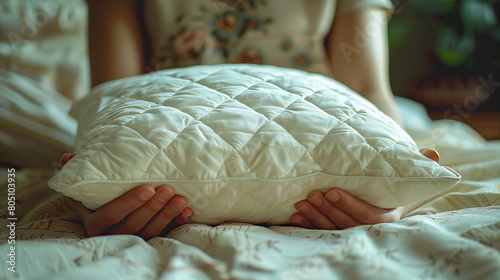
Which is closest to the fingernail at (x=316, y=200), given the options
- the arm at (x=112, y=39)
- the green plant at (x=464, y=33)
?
the arm at (x=112, y=39)

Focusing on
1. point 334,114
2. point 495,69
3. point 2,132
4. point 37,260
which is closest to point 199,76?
point 334,114

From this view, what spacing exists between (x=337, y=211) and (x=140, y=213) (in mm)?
238

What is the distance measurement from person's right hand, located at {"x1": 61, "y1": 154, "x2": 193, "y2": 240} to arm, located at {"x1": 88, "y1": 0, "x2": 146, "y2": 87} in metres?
0.44

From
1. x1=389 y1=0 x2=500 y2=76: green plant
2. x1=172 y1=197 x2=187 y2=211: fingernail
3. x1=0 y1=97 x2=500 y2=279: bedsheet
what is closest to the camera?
x1=0 y1=97 x2=500 y2=279: bedsheet

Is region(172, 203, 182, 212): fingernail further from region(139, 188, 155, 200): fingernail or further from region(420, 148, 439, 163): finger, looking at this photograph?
region(420, 148, 439, 163): finger

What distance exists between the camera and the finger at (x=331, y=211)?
1.47 ft

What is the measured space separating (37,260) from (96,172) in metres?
0.10

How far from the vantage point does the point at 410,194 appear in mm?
434

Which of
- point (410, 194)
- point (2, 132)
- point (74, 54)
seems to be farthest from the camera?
point (74, 54)

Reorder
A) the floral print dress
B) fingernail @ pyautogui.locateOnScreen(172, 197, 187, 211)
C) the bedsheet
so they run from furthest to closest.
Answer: the floral print dress → fingernail @ pyautogui.locateOnScreen(172, 197, 187, 211) → the bedsheet

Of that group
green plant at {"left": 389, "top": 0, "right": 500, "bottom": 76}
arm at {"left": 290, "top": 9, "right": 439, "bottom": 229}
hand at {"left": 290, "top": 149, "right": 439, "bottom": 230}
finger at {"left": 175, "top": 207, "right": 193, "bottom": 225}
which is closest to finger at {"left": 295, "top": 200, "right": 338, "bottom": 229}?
hand at {"left": 290, "top": 149, "right": 439, "bottom": 230}

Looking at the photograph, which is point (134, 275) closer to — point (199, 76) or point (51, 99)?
point (199, 76)

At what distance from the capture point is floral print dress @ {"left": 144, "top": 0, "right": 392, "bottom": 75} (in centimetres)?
84

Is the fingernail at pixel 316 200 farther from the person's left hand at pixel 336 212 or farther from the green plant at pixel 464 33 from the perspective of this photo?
the green plant at pixel 464 33
